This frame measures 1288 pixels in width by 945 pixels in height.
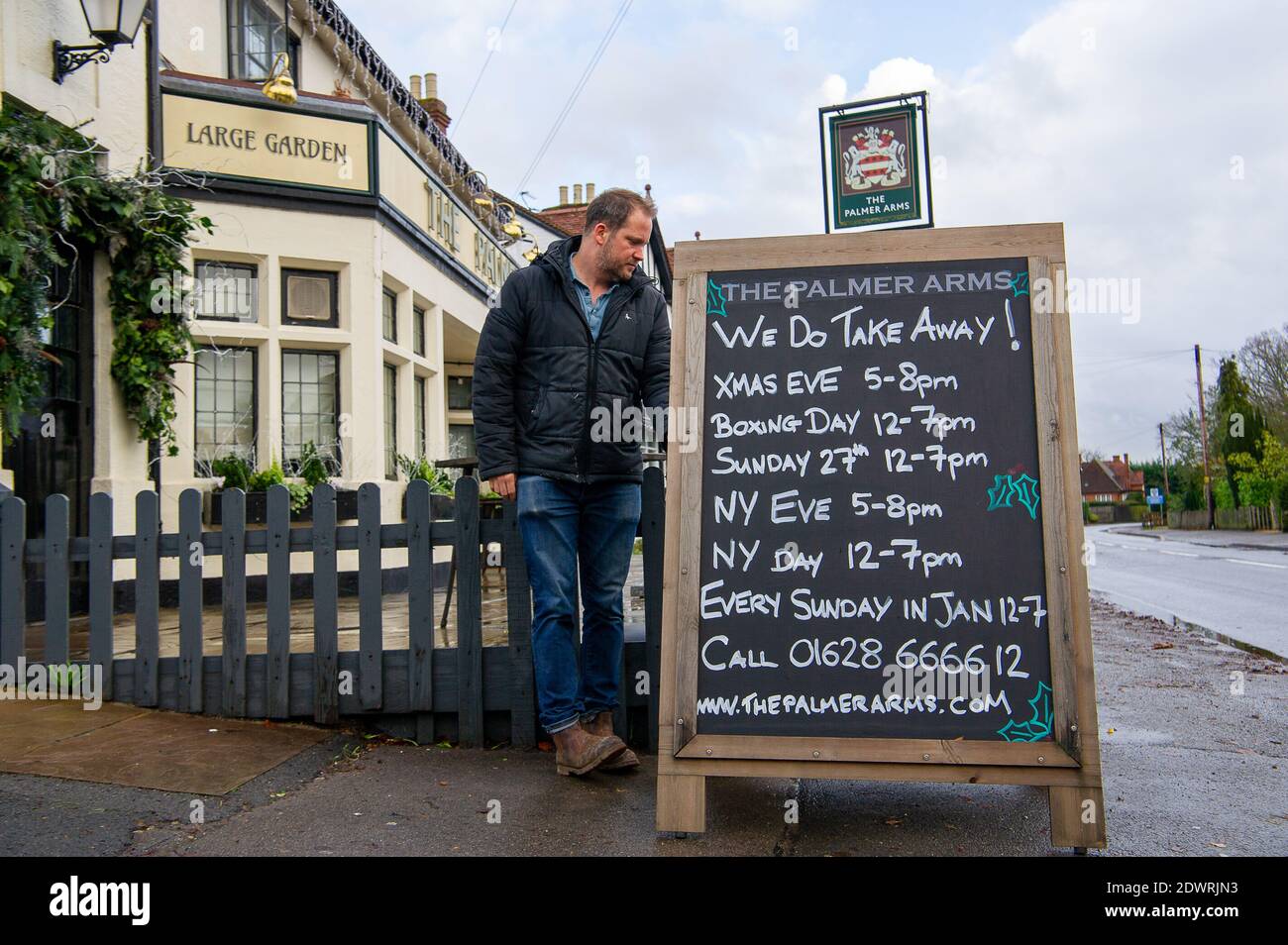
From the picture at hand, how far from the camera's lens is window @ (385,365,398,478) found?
10.6m

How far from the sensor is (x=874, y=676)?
10.4 ft

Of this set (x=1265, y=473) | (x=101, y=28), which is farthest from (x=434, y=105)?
(x=1265, y=473)

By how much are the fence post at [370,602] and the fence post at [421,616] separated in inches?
5.7

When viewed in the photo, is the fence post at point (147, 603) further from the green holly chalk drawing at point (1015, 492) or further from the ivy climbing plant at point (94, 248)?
the green holly chalk drawing at point (1015, 492)

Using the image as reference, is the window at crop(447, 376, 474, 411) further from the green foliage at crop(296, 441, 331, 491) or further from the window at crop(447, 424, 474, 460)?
the green foliage at crop(296, 441, 331, 491)

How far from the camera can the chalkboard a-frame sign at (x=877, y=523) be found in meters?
3.10

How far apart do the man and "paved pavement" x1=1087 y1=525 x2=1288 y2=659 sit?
468cm

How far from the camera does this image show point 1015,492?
324 cm

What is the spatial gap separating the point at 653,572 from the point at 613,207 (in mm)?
1512

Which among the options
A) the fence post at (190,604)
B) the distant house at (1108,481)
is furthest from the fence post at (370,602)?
the distant house at (1108,481)

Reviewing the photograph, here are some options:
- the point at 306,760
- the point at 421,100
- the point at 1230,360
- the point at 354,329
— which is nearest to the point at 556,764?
the point at 306,760

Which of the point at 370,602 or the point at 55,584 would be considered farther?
the point at 55,584

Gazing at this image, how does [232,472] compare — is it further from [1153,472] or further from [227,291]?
[1153,472]
